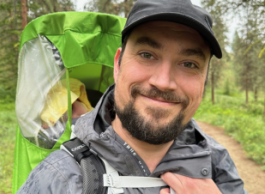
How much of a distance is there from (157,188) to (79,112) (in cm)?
144

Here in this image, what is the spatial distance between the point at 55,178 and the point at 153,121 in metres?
0.64

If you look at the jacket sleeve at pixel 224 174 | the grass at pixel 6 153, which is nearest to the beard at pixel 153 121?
the jacket sleeve at pixel 224 174

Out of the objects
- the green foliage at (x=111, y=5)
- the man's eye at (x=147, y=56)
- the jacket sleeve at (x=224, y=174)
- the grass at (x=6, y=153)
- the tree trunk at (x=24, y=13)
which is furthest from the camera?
the green foliage at (x=111, y=5)

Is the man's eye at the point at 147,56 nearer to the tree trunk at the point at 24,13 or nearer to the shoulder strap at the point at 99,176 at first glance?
the shoulder strap at the point at 99,176

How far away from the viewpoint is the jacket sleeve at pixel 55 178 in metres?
1.11

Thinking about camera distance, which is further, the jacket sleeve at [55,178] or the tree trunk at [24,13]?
the tree trunk at [24,13]

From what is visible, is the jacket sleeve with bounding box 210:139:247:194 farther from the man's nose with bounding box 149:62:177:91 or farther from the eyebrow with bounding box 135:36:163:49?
the eyebrow with bounding box 135:36:163:49

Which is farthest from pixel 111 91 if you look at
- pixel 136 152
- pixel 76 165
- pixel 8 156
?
pixel 8 156

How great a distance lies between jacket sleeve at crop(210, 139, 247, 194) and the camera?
154cm

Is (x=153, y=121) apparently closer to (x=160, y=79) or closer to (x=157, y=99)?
(x=157, y=99)

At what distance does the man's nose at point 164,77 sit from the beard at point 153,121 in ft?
0.12

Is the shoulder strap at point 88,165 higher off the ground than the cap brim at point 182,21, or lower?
lower

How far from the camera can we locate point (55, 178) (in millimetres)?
1130

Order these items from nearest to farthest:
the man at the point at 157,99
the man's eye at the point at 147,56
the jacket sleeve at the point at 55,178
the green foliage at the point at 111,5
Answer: the jacket sleeve at the point at 55,178
the man at the point at 157,99
the man's eye at the point at 147,56
the green foliage at the point at 111,5
